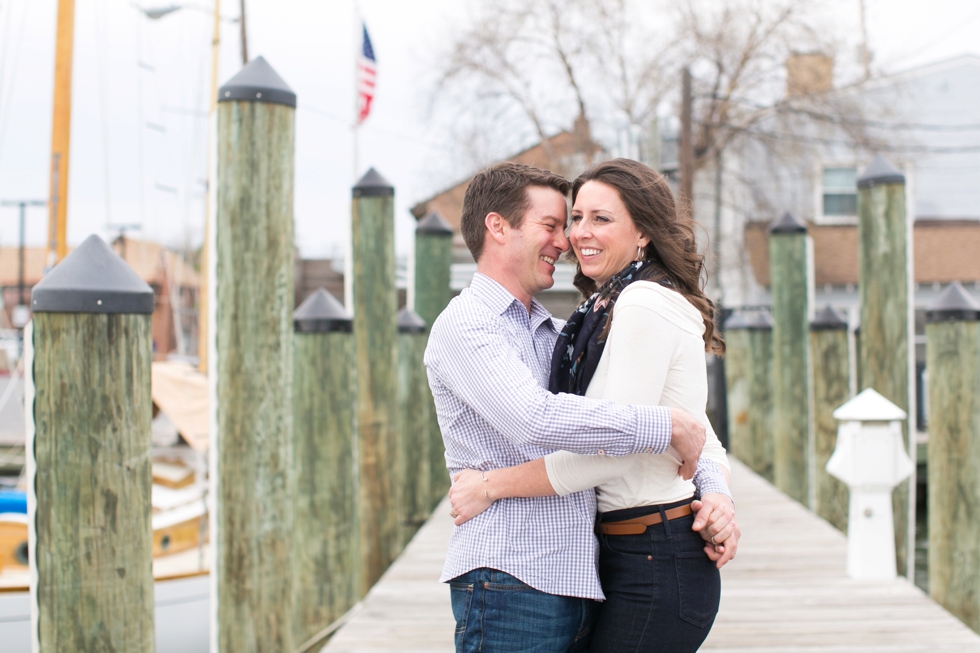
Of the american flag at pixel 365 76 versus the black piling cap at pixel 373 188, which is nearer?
the black piling cap at pixel 373 188

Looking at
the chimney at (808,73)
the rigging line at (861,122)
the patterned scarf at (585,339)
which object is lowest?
the patterned scarf at (585,339)

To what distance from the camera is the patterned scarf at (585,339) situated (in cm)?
188

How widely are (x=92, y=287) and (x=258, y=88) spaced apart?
140cm

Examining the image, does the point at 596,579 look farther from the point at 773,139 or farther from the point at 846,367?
the point at 773,139

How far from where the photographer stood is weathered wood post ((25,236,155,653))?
2223mm

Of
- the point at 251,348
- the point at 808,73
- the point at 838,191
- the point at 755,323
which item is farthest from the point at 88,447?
the point at 808,73

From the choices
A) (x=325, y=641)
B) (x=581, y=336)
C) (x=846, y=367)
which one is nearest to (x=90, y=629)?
(x=581, y=336)

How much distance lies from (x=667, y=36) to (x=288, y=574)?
16.9m

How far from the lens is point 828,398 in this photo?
7496mm

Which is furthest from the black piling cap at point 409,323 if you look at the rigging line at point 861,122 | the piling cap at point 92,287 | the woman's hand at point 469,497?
the rigging line at point 861,122

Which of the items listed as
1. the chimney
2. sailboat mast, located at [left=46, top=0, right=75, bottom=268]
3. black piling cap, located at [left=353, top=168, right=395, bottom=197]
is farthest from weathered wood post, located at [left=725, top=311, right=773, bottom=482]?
the chimney

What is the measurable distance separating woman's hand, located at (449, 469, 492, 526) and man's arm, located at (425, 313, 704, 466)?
0.52ft

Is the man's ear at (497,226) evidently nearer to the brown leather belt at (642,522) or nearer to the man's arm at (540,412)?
the man's arm at (540,412)

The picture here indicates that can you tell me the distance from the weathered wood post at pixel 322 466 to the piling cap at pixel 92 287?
2.15m
